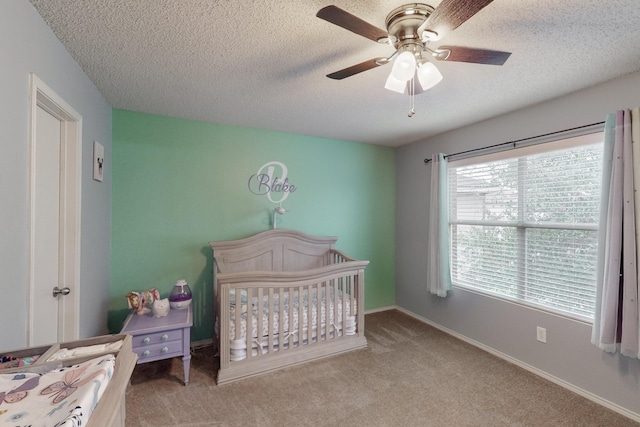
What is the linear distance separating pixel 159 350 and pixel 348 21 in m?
2.39

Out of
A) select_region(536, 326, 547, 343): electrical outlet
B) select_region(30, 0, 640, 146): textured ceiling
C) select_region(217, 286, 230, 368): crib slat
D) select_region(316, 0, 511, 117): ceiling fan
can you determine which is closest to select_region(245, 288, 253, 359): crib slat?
select_region(217, 286, 230, 368): crib slat

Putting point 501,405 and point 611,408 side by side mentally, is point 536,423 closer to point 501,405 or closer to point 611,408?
point 501,405

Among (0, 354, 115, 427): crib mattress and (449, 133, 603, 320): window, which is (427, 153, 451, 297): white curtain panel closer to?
(449, 133, 603, 320): window

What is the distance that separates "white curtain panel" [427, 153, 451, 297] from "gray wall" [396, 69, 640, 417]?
180 millimetres

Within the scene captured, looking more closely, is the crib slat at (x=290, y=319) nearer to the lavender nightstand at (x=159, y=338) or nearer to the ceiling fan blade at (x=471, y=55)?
the lavender nightstand at (x=159, y=338)

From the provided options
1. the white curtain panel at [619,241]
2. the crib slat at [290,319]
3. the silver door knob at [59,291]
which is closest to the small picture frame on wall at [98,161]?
the silver door knob at [59,291]

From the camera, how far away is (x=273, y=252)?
3031 millimetres

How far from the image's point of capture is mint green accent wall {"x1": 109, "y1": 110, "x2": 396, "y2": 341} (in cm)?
254

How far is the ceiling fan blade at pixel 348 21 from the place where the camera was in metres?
1.00

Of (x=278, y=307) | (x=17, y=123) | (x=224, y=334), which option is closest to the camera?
(x=17, y=123)

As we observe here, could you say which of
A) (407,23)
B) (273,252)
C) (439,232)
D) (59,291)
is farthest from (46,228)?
(439,232)

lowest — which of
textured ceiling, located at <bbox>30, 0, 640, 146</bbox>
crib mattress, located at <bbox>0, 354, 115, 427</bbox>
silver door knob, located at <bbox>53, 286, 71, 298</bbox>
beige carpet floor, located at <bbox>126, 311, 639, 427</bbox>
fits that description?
beige carpet floor, located at <bbox>126, 311, 639, 427</bbox>

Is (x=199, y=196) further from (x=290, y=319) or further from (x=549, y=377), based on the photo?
(x=549, y=377)

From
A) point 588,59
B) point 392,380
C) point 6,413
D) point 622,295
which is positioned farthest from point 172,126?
point 622,295
